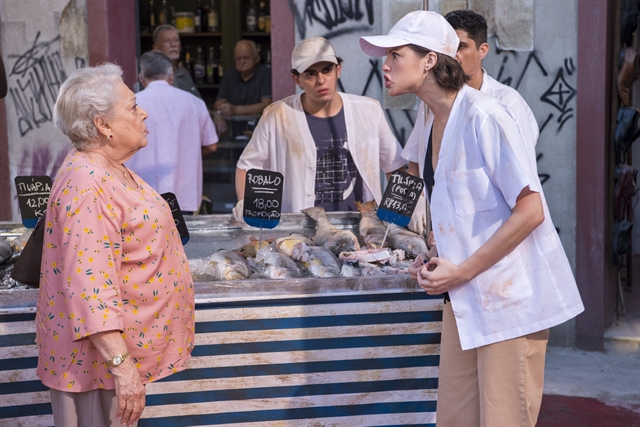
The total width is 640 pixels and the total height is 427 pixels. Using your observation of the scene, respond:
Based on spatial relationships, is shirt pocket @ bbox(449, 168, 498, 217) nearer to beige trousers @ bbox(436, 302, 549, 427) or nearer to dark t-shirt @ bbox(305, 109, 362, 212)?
beige trousers @ bbox(436, 302, 549, 427)

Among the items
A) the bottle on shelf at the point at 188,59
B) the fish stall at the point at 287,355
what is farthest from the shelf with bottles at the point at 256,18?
the fish stall at the point at 287,355

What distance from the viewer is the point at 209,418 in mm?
2941

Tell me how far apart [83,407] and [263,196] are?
134cm

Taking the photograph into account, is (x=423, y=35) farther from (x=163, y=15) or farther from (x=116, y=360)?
(x=163, y=15)

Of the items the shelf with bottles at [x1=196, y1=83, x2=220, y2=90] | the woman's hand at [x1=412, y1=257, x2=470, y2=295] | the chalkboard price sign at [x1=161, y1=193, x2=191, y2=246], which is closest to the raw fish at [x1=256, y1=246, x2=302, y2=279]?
the chalkboard price sign at [x1=161, y1=193, x2=191, y2=246]

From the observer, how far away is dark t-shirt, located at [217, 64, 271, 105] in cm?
718

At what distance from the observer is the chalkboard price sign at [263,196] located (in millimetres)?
3436

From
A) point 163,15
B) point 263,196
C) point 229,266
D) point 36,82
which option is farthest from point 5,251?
point 163,15

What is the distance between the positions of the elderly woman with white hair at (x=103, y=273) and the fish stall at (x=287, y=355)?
0.45 m

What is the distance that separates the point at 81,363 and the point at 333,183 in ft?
7.49

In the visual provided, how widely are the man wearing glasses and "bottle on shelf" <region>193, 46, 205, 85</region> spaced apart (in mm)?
4329

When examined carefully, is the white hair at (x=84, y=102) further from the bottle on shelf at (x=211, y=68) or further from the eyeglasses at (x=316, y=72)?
the bottle on shelf at (x=211, y=68)

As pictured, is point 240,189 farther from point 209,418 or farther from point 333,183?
point 209,418

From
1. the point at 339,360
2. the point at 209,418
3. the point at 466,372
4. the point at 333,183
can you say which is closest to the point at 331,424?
the point at 339,360
